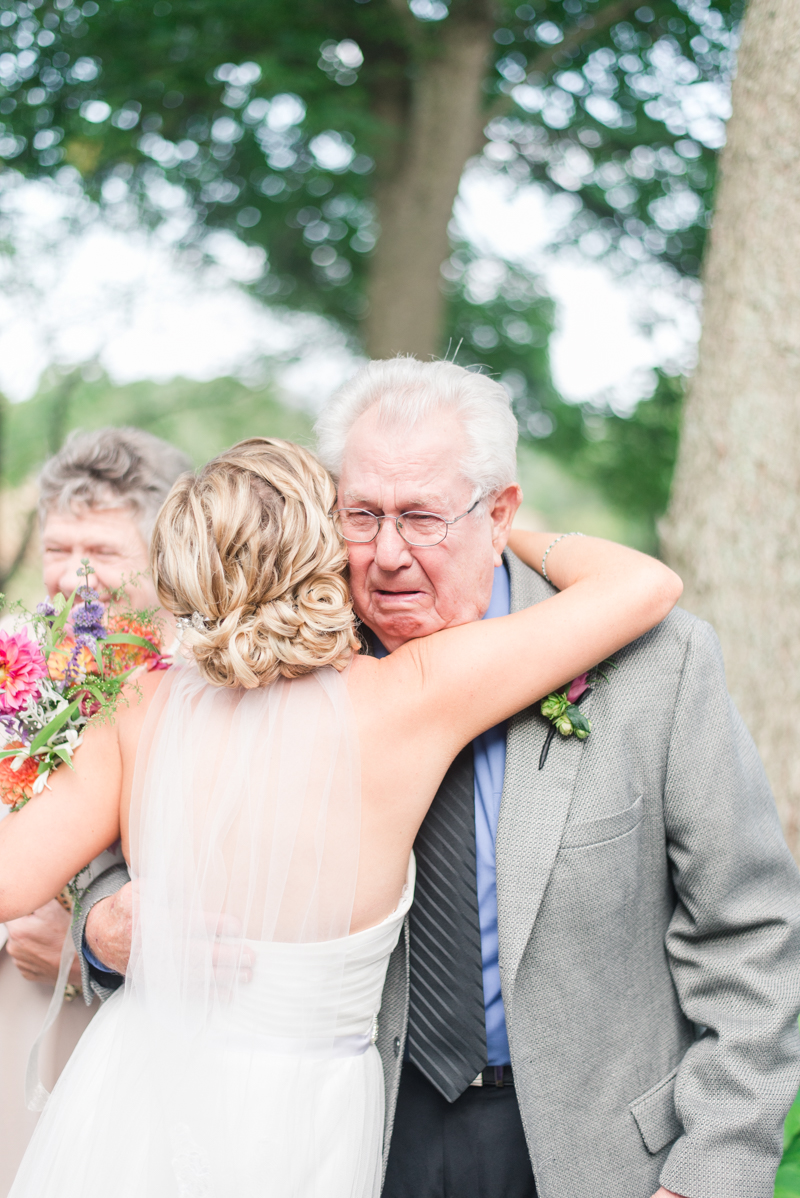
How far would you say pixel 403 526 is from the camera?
204 centimetres

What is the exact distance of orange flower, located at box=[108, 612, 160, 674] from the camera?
83.4 inches

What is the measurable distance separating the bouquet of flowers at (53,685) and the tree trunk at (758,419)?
7.03ft

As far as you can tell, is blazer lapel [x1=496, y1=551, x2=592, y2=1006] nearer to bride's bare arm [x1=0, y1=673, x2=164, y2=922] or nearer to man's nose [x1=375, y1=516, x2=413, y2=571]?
man's nose [x1=375, y1=516, x2=413, y2=571]

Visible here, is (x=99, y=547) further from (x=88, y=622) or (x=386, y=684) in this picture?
(x=386, y=684)

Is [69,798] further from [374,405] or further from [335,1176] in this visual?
[374,405]

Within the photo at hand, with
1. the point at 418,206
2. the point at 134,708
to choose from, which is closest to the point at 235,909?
the point at 134,708

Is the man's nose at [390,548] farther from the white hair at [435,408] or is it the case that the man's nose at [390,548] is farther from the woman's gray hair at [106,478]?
the woman's gray hair at [106,478]

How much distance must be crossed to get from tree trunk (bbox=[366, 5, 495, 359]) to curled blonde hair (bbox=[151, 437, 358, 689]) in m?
5.73

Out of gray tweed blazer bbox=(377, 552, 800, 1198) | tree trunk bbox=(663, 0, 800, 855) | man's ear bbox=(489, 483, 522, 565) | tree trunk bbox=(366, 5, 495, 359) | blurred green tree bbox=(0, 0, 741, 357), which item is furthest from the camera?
tree trunk bbox=(366, 5, 495, 359)

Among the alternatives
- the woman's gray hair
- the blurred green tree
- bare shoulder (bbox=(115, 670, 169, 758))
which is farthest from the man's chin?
the blurred green tree

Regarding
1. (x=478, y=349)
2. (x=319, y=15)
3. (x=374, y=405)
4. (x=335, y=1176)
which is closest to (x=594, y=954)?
(x=335, y=1176)

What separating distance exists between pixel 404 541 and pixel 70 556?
4.50 ft

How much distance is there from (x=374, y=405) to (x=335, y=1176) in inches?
67.8

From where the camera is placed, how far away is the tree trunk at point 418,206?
288 inches
